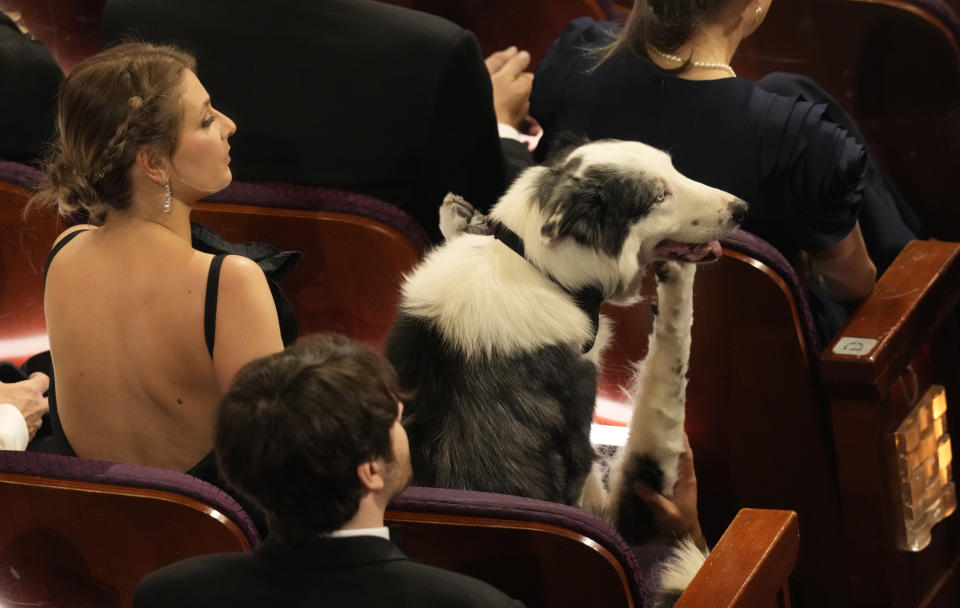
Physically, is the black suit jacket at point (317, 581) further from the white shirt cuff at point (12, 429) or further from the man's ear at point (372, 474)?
the white shirt cuff at point (12, 429)

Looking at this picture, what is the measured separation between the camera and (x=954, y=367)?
2461mm

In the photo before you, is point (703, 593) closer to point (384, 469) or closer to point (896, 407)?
point (384, 469)

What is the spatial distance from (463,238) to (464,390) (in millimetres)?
290

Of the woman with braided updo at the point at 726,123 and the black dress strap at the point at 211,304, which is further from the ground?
the woman with braided updo at the point at 726,123

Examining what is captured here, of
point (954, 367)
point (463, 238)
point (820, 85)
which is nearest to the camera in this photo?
point (463, 238)

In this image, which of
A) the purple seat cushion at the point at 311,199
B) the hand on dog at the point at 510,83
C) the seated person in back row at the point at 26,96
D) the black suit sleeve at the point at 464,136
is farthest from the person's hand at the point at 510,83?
the seated person in back row at the point at 26,96

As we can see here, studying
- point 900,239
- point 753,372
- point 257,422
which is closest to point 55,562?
point 257,422

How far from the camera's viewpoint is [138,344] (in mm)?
1709

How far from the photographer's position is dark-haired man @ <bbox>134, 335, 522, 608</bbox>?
3.91ft

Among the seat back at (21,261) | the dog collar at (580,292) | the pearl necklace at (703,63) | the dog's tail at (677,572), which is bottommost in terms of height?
the seat back at (21,261)

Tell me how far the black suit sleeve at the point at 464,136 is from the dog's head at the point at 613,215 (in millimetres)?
226

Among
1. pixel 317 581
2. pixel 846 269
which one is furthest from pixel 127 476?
pixel 846 269

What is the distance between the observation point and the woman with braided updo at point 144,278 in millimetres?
1680

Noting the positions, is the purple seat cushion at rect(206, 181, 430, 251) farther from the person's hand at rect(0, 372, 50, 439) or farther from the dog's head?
the person's hand at rect(0, 372, 50, 439)
